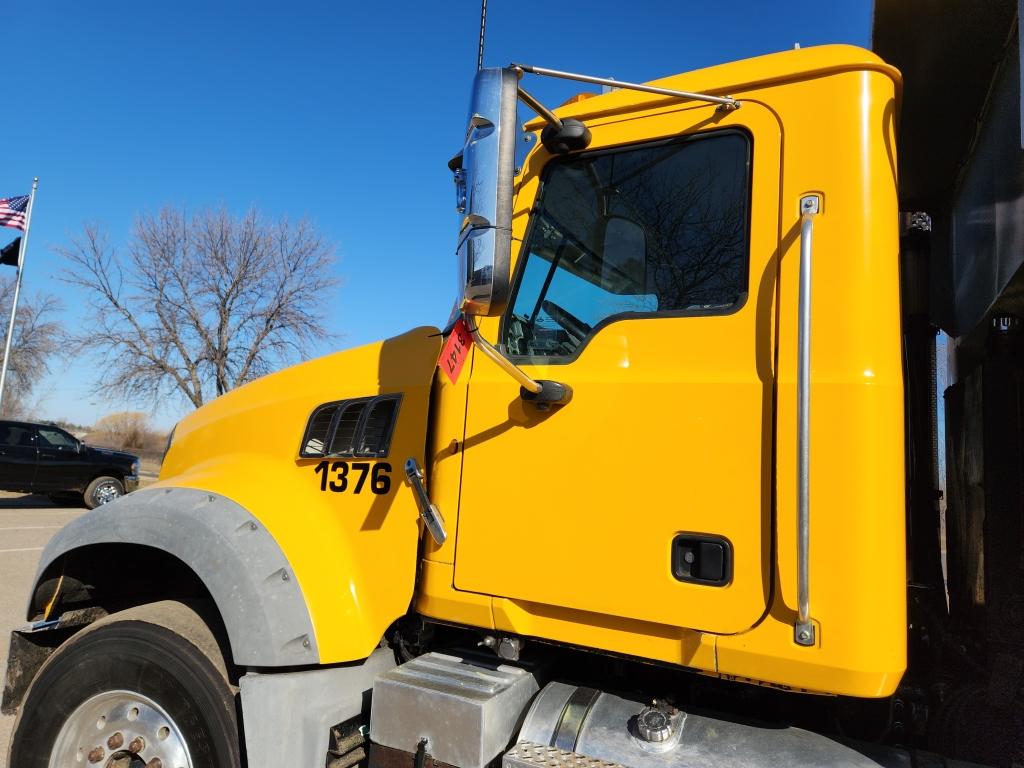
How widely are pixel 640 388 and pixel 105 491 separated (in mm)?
14806

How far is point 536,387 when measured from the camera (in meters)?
2.08

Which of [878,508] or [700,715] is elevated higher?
[878,508]

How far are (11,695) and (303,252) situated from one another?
21775 millimetres

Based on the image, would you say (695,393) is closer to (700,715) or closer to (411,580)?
(700,715)

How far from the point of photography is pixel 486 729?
2.09 meters

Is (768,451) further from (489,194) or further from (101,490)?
(101,490)

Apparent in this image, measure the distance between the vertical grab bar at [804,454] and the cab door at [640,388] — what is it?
0.10 metres

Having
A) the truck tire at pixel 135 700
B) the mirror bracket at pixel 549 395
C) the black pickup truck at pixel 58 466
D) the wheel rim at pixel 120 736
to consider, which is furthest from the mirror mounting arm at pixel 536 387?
the black pickup truck at pixel 58 466

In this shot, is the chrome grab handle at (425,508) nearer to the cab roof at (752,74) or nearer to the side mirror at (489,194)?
the side mirror at (489,194)

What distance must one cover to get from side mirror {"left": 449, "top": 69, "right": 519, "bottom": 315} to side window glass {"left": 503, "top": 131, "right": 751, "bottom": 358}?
44 centimetres

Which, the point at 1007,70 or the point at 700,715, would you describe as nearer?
the point at 700,715

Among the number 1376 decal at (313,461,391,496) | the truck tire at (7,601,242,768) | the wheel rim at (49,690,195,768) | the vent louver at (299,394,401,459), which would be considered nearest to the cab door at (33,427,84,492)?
the truck tire at (7,601,242,768)

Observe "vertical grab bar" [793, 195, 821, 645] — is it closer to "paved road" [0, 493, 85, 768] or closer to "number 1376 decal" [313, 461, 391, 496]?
"number 1376 decal" [313, 461, 391, 496]

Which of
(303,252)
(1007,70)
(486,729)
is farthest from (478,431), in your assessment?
(303,252)
